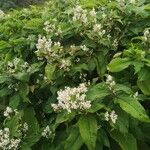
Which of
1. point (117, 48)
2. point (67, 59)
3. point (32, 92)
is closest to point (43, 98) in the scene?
point (32, 92)

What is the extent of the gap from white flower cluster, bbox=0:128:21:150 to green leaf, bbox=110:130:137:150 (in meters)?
0.79

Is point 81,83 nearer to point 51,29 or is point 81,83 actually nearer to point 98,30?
point 98,30

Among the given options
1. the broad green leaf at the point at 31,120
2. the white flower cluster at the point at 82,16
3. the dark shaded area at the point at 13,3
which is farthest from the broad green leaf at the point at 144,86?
the dark shaded area at the point at 13,3

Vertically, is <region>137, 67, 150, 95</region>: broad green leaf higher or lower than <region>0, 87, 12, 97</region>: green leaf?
higher

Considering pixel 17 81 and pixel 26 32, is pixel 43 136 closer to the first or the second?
pixel 17 81

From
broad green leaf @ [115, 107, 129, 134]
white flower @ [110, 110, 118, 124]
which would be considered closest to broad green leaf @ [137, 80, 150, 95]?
broad green leaf @ [115, 107, 129, 134]

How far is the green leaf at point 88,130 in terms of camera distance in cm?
337

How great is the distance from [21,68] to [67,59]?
1.58 ft

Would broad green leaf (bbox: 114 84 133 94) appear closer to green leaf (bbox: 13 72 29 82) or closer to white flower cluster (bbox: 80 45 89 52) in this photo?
white flower cluster (bbox: 80 45 89 52)

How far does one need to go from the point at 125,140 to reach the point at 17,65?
1.23 meters

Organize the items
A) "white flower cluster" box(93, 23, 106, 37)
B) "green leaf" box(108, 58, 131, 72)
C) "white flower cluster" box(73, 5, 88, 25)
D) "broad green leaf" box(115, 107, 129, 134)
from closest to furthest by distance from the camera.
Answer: "broad green leaf" box(115, 107, 129, 134)
"green leaf" box(108, 58, 131, 72)
"white flower cluster" box(93, 23, 106, 37)
"white flower cluster" box(73, 5, 88, 25)

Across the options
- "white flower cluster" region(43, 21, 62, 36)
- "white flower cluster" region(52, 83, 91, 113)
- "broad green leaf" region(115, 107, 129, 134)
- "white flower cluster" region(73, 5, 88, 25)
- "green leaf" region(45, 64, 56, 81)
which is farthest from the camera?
"white flower cluster" region(43, 21, 62, 36)

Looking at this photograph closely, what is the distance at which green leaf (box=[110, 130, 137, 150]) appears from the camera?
3584 millimetres

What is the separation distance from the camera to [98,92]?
354 centimetres
